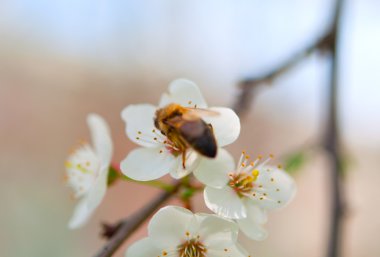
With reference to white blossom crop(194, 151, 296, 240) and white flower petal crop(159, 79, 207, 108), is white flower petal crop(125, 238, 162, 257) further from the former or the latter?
white flower petal crop(159, 79, 207, 108)

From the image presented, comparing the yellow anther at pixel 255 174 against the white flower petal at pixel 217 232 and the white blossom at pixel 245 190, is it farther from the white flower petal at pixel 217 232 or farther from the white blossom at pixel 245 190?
the white flower petal at pixel 217 232

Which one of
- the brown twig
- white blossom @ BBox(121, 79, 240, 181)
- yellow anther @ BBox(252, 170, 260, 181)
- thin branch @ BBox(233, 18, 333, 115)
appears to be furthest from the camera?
the brown twig

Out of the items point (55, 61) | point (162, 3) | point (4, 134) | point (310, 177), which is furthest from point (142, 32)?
point (310, 177)

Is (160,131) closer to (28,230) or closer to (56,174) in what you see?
(28,230)

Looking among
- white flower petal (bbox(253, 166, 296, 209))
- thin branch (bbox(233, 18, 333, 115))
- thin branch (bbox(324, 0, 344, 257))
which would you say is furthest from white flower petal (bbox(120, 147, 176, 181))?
thin branch (bbox(324, 0, 344, 257))

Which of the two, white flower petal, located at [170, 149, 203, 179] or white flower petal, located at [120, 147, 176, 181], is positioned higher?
white flower petal, located at [170, 149, 203, 179]

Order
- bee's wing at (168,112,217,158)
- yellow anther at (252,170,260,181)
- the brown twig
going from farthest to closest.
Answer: the brown twig → yellow anther at (252,170,260,181) → bee's wing at (168,112,217,158)

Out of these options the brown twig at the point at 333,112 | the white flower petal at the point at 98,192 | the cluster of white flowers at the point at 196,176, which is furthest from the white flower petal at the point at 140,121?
the brown twig at the point at 333,112
